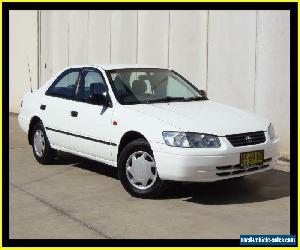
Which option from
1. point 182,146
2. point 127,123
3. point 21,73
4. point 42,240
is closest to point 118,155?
point 127,123

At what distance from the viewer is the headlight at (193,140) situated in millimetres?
5863

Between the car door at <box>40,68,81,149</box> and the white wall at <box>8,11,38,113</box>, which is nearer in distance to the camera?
the car door at <box>40,68,81,149</box>

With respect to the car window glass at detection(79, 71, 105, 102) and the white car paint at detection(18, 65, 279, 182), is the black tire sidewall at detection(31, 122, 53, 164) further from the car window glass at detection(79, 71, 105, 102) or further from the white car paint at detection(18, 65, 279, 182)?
the car window glass at detection(79, 71, 105, 102)

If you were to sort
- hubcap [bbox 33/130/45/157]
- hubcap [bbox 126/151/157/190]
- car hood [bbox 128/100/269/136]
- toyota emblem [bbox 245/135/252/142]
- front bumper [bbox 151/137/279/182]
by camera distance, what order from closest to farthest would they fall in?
front bumper [bbox 151/137/279/182], car hood [bbox 128/100/269/136], toyota emblem [bbox 245/135/252/142], hubcap [bbox 126/151/157/190], hubcap [bbox 33/130/45/157]

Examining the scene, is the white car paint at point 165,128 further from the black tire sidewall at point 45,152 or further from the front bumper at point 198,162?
the black tire sidewall at point 45,152

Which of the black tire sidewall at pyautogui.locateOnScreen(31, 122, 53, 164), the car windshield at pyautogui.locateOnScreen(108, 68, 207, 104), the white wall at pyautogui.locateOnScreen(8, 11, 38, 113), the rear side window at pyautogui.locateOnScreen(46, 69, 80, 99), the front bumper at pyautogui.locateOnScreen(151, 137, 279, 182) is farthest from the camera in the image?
the white wall at pyautogui.locateOnScreen(8, 11, 38, 113)

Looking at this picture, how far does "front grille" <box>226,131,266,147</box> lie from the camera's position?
5.99m

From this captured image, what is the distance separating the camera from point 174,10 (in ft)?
35.4

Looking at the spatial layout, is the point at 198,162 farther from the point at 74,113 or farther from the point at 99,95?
the point at 74,113

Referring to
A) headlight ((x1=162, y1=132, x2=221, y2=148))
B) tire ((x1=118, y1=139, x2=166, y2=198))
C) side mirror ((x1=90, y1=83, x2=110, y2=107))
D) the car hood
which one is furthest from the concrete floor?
side mirror ((x1=90, y1=83, x2=110, y2=107))

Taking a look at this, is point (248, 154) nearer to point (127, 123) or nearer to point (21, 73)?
point (127, 123)

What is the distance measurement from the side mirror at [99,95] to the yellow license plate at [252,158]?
6.03 ft

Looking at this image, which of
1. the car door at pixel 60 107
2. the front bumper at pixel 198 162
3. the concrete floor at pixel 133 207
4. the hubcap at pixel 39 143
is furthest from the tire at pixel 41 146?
the front bumper at pixel 198 162

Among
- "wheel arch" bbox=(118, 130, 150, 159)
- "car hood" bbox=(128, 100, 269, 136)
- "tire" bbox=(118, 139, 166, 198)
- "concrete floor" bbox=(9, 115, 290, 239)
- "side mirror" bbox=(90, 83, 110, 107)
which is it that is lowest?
"concrete floor" bbox=(9, 115, 290, 239)
